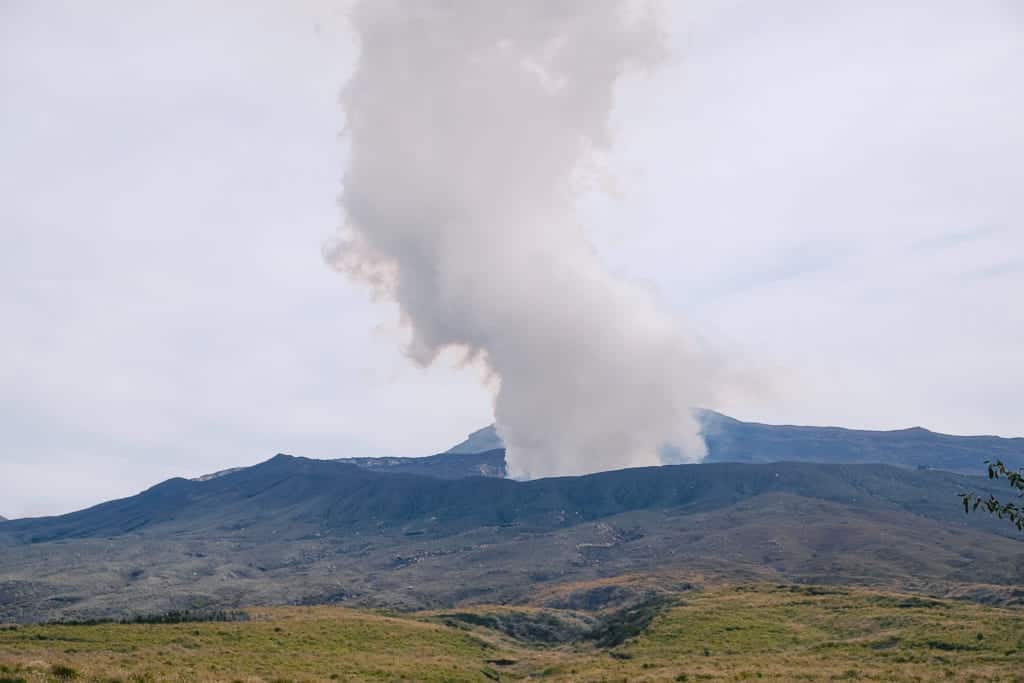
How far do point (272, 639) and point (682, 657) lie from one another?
29.2m

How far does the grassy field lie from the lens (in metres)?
48.5

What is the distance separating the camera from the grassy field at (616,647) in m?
48.5

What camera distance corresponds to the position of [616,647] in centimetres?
7000

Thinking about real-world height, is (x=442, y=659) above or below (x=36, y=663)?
below

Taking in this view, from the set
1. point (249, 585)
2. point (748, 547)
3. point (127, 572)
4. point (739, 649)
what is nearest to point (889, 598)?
point (739, 649)

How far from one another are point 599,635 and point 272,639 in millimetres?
32805

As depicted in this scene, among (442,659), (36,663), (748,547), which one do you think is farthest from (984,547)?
(36,663)

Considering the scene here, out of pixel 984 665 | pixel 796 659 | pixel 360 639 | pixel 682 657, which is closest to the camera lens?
pixel 984 665

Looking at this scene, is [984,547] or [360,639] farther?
[984,547]

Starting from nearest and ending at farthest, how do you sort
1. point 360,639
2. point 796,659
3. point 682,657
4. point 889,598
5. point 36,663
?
1. point 36,663
2. point 796,659
3. point 682,657
4. point 360,639
5. point 889,598

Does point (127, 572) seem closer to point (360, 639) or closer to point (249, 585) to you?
point (249, 585)

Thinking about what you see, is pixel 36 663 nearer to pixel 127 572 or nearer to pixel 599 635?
pixel 599 635

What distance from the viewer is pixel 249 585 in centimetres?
16038

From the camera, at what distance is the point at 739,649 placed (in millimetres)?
63531
